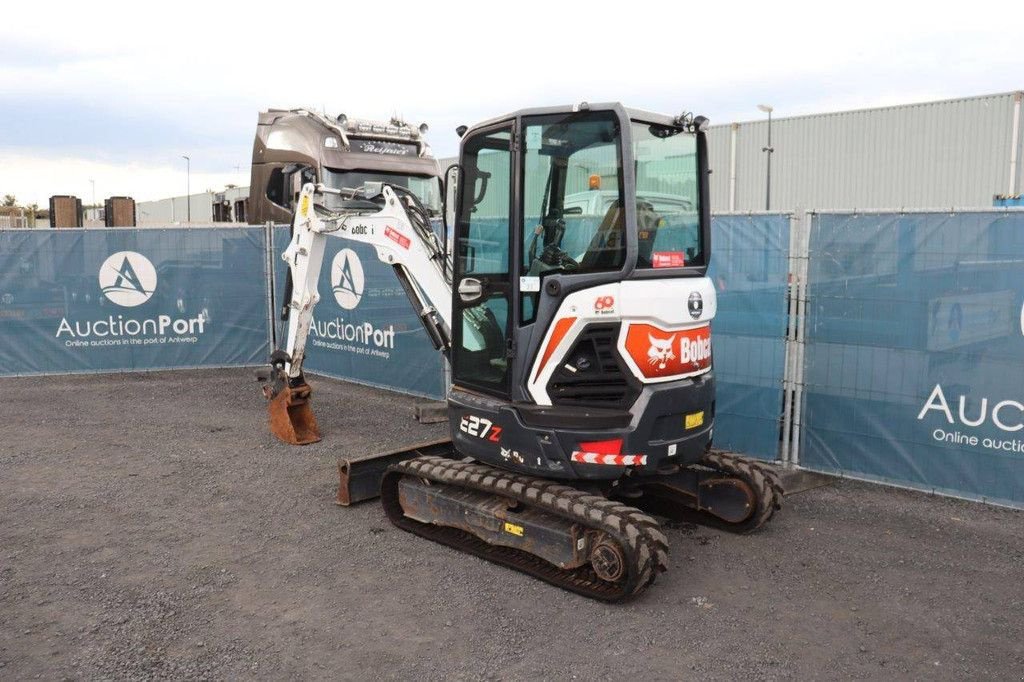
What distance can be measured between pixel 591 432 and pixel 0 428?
7.36m

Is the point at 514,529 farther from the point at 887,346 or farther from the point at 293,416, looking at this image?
the point at 293,416

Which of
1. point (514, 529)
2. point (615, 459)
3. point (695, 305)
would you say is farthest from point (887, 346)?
point (514, 529)

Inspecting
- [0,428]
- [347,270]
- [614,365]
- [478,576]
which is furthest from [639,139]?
[0,428]

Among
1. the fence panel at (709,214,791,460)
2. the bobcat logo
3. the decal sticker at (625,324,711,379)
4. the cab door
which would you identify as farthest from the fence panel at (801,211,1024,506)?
the cab door

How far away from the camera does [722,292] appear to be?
7.89 metres

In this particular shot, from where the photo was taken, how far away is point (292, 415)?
343 inches

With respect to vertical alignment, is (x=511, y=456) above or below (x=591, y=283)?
below

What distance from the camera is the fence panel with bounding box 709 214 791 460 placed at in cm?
755

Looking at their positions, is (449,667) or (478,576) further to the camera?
(478,576)

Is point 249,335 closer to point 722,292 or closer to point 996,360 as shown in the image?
point 722,292

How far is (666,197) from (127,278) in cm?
938

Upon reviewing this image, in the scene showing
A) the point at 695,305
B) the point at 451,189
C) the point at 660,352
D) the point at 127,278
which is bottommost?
the point at 660,352

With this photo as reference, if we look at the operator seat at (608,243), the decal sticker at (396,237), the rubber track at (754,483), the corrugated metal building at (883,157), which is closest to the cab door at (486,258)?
the operator seat at (608,243)

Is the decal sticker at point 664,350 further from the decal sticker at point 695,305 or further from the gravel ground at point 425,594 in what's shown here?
the gravel ground at point 425,594
